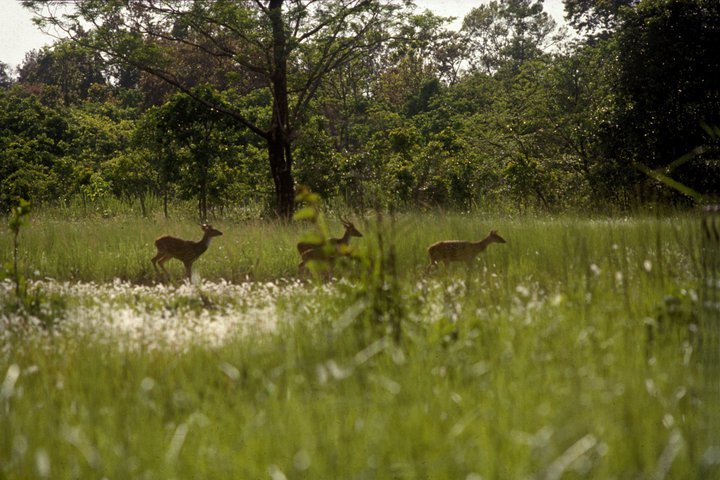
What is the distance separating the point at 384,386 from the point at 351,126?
88.0 ft

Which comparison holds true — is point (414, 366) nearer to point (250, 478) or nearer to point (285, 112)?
point (250, 478)

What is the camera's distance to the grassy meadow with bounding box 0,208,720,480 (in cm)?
248

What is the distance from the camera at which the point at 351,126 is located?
29375 millimetres

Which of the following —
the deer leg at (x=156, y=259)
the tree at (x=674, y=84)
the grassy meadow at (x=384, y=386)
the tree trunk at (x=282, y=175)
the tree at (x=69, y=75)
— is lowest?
the deer leg at (x=156, y=259)

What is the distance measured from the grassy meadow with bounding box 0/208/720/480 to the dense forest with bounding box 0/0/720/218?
523 cm

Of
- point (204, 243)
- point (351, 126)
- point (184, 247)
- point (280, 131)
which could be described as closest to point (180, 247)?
point (184, 247)

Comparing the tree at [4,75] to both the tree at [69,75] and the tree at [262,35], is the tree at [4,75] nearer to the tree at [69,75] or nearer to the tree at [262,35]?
the tree at [69,75]

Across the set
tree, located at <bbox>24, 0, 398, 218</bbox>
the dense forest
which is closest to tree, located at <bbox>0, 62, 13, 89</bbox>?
the dense forest

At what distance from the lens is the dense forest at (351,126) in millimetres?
16078

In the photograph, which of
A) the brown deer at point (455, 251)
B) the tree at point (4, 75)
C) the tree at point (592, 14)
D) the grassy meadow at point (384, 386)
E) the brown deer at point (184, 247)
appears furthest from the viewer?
the tree at point (4, 75)

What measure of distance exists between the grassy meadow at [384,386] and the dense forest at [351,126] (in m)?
5.23

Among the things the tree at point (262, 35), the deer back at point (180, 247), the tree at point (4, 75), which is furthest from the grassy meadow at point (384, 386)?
the tree at point (4, 75)

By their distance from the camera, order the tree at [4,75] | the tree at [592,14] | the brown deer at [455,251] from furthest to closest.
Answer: the tree at [4,75], the tree at [592,14], the brown deer at [455,251]

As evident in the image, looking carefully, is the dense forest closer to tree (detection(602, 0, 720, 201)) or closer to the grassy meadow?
tree (detection(602, 0, 720, 201))
